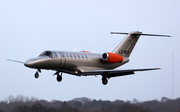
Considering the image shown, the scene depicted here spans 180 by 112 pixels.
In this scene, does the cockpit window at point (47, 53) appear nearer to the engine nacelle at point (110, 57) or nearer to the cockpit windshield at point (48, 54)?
the cockpit windshield at point (48, 54)

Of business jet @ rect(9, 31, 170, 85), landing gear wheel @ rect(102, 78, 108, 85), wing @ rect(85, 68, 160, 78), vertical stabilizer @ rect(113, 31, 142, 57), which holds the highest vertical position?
vertical stabilizer @ rect(113, 31, 142, 57)

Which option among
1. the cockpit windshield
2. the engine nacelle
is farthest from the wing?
the cockpit windshield

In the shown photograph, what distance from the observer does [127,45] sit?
134ft

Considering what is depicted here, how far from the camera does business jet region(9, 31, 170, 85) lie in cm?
3356

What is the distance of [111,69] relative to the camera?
39.3m

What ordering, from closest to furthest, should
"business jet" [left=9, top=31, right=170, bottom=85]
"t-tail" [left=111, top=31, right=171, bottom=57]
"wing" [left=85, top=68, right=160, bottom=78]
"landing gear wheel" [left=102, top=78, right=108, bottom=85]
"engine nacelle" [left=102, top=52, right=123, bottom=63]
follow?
"business jet" [left=9, top=31, right=170, bottom=85] < "wing" [left=85, top=68, right=160, bottom=78] < "landing gear wheel" [left=102, top=78, right=108, bottom=85] < "engine nacelle" [left=102, top=52, right=123, bottom=63] < "t-tail" [left=111, top=31, right=171, bottom=57]

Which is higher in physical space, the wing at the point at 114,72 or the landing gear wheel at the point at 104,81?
the wing at the point at 114,72

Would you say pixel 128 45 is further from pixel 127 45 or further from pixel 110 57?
pixel 110 57

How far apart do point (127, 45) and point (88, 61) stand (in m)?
6.17

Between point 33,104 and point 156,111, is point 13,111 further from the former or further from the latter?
point 156,111

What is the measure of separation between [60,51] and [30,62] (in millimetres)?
3463

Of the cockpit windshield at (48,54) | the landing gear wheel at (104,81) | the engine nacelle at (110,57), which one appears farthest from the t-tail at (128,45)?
the cockpit windshield at (48,54)

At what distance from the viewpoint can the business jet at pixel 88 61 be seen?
110 ft

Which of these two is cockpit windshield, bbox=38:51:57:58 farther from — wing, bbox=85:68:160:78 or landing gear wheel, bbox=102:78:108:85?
landing gear wheel, bbox=102:78:108:85
